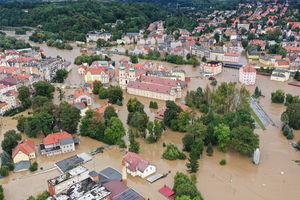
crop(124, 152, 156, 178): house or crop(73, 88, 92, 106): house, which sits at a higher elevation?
crop(73, 88, 92, 106): house

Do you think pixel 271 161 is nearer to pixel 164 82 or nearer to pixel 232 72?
pixel 164 82

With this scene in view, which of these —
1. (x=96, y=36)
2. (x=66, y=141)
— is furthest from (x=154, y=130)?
(x=96, y=36)

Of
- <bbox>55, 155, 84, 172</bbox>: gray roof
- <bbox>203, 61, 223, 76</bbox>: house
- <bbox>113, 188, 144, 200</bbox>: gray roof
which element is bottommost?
<bbox>55, 155, 84, 172</bbox>: gray roof

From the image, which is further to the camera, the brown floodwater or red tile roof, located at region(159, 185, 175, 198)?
the brown floodwater

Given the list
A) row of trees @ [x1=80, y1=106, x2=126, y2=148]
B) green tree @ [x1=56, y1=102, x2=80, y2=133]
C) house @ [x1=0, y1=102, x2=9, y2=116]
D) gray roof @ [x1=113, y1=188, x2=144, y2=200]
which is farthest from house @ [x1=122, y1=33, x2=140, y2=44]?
gray roof @ [x1=113, y1=188, x2=144, y2=200]

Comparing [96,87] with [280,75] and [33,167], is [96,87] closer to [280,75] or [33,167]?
[33,167]

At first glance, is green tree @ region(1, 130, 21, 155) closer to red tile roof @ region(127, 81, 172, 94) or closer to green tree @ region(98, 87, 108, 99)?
green tree @ region(98, 87, 108, 99)
